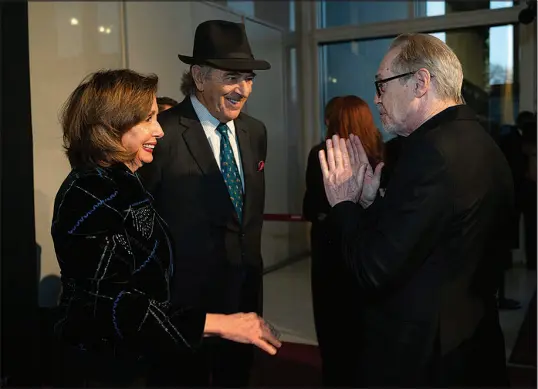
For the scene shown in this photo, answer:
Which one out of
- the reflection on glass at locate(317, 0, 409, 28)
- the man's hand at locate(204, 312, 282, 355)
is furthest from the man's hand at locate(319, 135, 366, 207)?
the reflection on glass at locate(317, 0, 409, 28)

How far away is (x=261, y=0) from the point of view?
15.6ft

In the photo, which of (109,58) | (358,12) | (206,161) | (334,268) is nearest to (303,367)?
(334,268)

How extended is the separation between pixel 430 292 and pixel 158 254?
0.70 metres

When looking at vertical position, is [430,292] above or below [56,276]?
above

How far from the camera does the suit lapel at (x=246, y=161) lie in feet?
7.05

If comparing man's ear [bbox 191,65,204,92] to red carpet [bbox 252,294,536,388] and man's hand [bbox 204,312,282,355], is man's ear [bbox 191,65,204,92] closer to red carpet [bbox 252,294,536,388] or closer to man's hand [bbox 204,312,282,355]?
man's hand [bbox 204,312,282,355]

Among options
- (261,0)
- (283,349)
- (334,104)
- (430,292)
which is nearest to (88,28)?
(261,0)

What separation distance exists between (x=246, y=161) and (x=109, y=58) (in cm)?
238

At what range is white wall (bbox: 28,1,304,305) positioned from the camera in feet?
10.9

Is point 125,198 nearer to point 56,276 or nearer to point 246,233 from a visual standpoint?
point 246,233

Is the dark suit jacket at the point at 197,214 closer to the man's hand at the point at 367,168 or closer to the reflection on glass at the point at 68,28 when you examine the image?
the man's hand at the point at 367,168

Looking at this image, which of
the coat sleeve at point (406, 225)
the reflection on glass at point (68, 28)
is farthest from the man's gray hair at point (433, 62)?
the reflection on glass at point (68, 28)

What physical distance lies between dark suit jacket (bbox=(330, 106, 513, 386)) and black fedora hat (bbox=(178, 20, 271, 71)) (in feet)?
2.45

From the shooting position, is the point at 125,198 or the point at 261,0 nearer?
the point at 125,198
